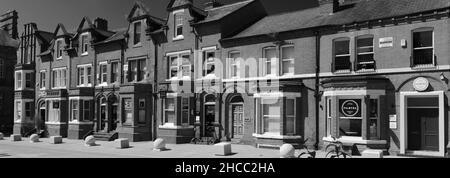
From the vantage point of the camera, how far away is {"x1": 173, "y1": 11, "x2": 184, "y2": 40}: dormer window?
2858 cm

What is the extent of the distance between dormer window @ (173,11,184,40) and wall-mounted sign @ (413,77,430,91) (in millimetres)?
15490

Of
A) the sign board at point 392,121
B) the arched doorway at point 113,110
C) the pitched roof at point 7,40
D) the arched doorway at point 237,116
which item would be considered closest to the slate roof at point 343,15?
the arched doorway at point 237,116

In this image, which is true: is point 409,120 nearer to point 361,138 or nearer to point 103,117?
point 361,138

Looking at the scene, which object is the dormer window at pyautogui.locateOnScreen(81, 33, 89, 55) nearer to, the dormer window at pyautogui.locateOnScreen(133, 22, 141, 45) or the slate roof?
the dormer window at pyautogui.locateOnScreen(133, 22, 141, 45)

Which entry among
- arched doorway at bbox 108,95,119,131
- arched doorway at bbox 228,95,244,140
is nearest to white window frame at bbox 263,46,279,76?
arched doorway at bbox 228,95,244,140

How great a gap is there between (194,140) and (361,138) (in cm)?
1090

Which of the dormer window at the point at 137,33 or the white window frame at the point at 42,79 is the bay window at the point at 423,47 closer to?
the dormer window at the point at 137,33

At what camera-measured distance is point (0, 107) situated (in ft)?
147

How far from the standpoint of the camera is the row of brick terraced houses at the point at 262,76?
1912cm

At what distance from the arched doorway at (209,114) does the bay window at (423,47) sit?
1230cm

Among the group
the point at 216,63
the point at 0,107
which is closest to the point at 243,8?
the point at 216,63

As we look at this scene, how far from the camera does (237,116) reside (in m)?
25.7

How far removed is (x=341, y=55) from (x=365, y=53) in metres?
1.26

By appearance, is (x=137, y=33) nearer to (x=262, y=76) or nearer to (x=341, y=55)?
(x=262, y=76)
